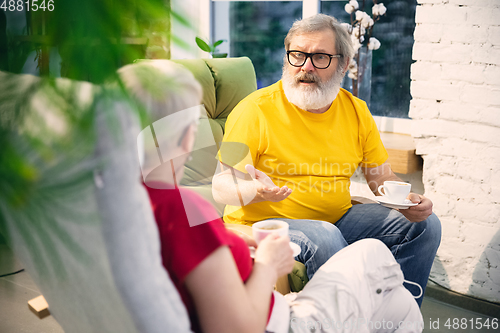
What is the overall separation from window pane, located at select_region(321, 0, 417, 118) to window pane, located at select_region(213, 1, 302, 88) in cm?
48

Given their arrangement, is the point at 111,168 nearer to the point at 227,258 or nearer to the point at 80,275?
the point at 80,275

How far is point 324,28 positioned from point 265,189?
76cm

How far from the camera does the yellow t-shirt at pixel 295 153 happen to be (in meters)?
1.62

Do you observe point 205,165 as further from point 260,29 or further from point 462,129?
point 260,29

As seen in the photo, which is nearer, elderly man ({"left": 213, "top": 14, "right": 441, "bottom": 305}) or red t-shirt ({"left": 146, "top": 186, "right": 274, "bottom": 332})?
red t-shirt ({"left": 146, "top": 186, "right": 274, "bottom": 332})

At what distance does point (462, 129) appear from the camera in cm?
190

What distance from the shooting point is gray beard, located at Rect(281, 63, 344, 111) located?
1671 mm

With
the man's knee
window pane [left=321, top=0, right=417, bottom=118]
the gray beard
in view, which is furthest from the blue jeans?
window pane [left=321, top=0, right=417, bottom=118]

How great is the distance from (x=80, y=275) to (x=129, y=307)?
0.32ft

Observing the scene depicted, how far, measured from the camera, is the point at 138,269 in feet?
1.53

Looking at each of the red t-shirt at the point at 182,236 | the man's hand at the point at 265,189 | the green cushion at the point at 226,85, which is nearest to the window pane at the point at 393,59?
the green cushion at the point at 226,85


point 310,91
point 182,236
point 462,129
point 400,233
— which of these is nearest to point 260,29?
point 310,91

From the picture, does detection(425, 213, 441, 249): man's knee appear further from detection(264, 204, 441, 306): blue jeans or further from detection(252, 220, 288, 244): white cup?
detection(252, 220, 288, 244): white cup

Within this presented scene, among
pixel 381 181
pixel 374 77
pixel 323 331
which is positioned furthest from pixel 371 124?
pixel 323 331
